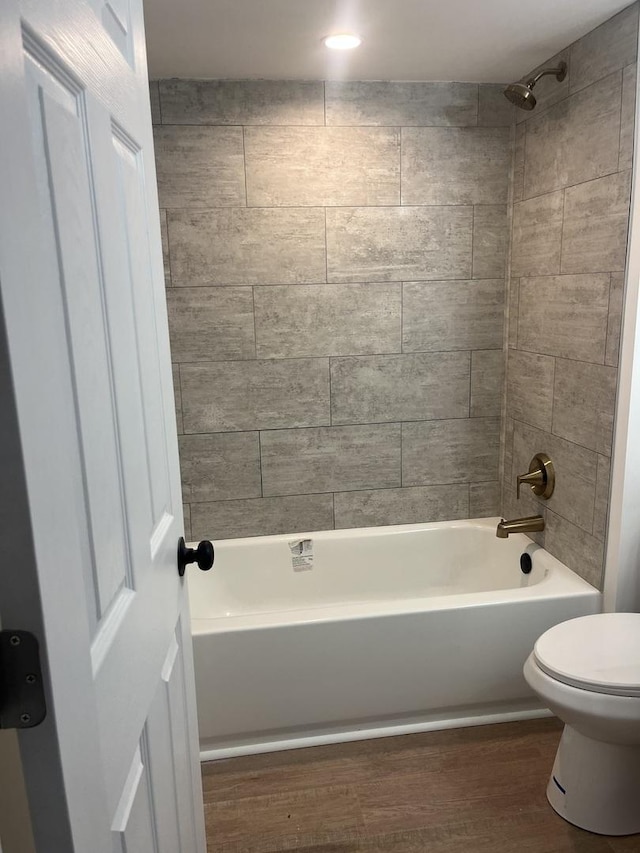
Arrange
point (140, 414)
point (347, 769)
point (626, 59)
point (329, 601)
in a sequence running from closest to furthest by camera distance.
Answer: point (140, 414) → point (626, 59) → point (347, 769) → point (329, 601)

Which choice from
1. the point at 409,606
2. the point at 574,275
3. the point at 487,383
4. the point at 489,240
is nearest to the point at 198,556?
the point at 409,606

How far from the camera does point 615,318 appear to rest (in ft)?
6.89

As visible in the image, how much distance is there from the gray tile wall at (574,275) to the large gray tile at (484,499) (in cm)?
23

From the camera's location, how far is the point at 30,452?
546 mm

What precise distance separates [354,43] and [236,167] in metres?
0.67

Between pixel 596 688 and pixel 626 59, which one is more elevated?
pixel 626 59

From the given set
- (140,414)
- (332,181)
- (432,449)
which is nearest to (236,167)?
(332,181)

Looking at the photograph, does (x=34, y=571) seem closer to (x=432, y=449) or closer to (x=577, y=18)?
(x=577, y=18)

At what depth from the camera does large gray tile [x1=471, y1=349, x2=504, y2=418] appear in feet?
9.57

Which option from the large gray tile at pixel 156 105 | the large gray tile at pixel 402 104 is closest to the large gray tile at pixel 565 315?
the large gray tile at pixel 402 104

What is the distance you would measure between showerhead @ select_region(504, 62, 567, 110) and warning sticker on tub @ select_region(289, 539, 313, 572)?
76.9 inches

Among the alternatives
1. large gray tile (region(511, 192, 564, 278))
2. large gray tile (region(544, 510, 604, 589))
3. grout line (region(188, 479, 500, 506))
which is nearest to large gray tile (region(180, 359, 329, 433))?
grout line (region(188, 479, 500, 506))

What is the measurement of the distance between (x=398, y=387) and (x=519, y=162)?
3.54 feet

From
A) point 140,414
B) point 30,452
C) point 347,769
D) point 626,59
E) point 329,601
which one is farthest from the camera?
point 329,601
